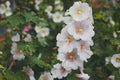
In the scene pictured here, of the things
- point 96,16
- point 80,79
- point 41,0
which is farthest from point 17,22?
point 41,0

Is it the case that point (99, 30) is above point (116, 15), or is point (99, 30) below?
below

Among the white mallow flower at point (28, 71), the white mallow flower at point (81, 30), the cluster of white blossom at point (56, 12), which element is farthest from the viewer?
the cluster of white blossom at point (56, 12)

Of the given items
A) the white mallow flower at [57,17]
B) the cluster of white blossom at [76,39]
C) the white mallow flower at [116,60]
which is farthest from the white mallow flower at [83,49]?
the white mallow flower at [57,17]

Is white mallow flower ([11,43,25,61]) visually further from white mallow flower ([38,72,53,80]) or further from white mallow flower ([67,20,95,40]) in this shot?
white mallow flower ([67,20,95,40])

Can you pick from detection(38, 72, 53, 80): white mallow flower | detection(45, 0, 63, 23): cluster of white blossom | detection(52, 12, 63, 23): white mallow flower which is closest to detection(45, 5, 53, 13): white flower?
detection(45, 0, 63, 23): cluster of white blossom

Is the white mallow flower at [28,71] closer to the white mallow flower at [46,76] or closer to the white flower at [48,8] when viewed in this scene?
the white mallow flower at [46,76]

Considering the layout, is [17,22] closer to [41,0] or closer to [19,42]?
[19,42]

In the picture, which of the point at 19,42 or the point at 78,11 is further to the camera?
the point at 19,42

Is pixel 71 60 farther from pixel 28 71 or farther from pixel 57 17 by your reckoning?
pixel 57 17
